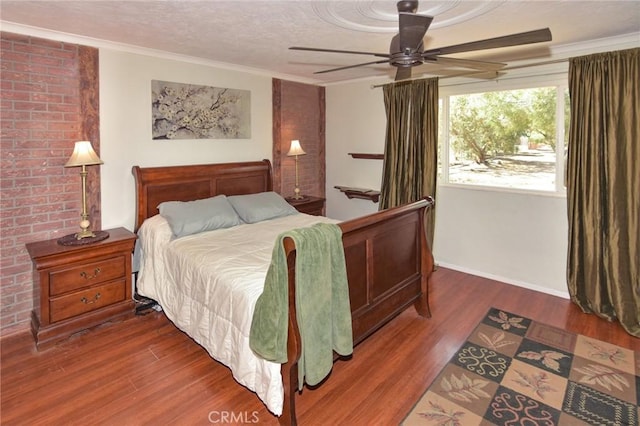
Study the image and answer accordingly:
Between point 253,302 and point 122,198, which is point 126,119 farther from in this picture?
point 253,302

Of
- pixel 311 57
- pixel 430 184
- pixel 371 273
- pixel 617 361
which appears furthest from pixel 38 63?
pixel 617 361

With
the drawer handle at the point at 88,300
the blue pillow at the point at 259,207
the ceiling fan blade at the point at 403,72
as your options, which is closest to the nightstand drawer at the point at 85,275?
the drawer handle at the point at 88,300

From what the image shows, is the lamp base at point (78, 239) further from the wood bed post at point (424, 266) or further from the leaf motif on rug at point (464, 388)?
the leaf motif on rug at point (464, 388)

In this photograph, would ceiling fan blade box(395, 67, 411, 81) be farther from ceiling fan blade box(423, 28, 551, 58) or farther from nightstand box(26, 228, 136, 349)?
nightstand box(26, 228, 136, 349)

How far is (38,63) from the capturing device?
9.82 ft

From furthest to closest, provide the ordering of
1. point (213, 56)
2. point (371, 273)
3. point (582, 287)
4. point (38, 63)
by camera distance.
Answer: point (213, 56) → point (582, 287) → point (38, 63) → point (371, 273)

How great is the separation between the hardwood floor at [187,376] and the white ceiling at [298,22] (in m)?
2.43

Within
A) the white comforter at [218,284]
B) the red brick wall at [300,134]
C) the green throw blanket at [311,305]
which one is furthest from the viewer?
the red brick wall at [300,134]

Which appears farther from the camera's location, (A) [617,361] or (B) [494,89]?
(B) [494,89]

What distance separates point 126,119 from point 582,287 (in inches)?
182

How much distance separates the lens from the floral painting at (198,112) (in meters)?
3.74

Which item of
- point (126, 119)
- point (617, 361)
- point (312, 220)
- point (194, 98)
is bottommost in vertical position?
point (617, 361)

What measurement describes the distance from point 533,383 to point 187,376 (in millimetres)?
2304

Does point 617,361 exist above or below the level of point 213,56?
below
